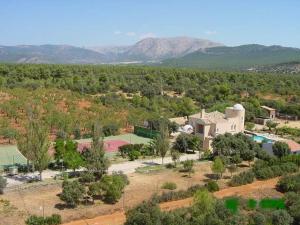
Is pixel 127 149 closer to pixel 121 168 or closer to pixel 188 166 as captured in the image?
pixel 121 168

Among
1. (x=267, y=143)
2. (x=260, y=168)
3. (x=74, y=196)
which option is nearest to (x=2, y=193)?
(x=74, y=196)

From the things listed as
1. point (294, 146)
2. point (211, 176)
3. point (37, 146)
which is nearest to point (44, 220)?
point (37, 146)

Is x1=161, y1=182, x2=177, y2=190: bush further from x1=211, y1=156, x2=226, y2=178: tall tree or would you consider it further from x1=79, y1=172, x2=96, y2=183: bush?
x1=79, y1=172, x2=96, y2=183: bush

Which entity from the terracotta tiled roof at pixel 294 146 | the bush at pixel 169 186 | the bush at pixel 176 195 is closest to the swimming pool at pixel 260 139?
the terracotta tiled roof at pixel 294 146

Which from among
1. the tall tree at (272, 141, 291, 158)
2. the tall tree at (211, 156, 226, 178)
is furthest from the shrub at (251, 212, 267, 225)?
the tall tree at (272, 141, 291, 158)

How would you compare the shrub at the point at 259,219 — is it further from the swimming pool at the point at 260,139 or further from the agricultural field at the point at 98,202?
the swimming pool at the point at 260,139

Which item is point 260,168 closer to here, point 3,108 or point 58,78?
point 3,108
